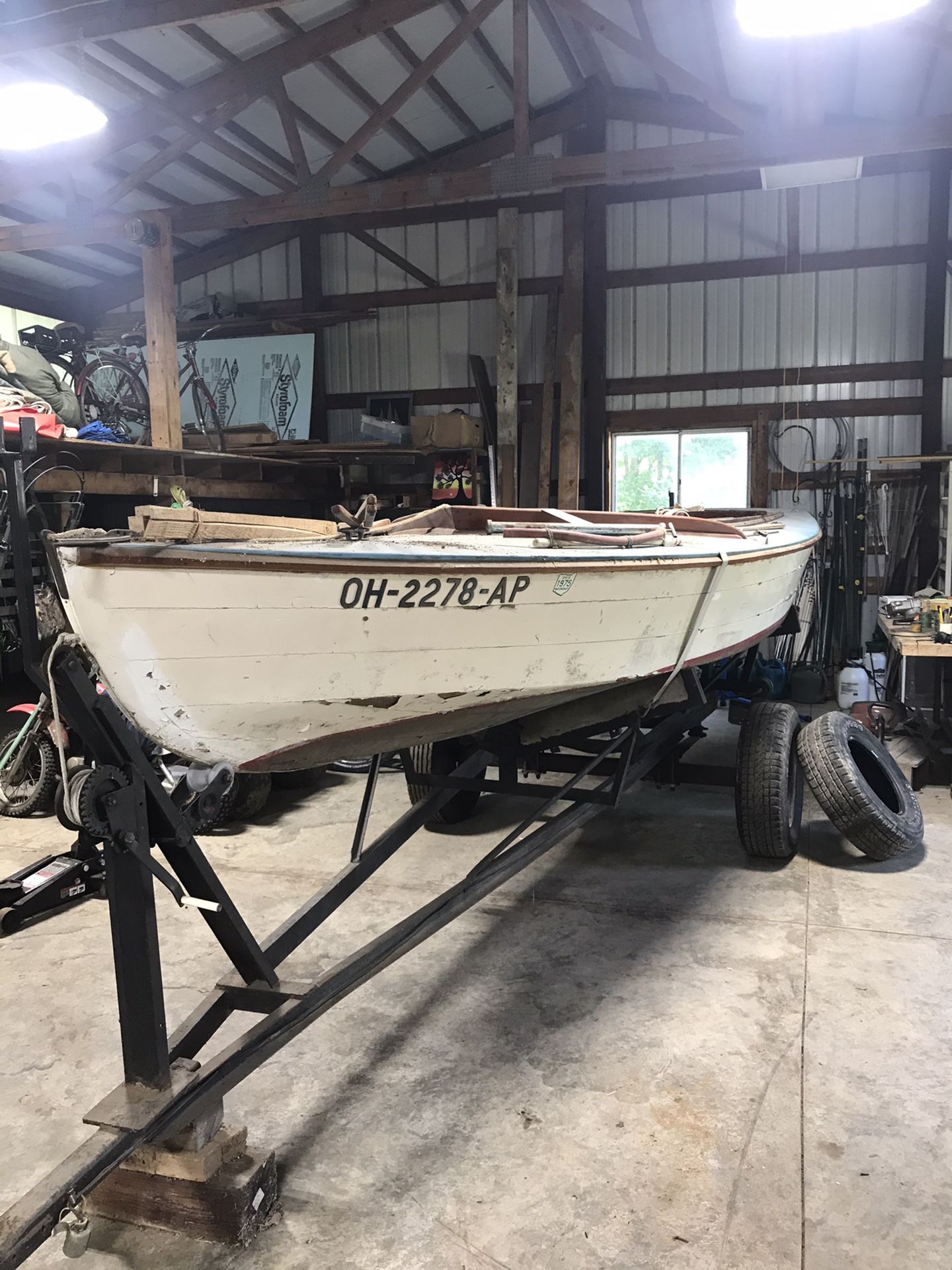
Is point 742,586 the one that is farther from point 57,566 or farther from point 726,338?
point 726,338

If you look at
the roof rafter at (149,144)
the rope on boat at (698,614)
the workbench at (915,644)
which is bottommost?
the workbench at (915,644)

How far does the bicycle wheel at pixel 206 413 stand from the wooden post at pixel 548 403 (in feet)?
9.30

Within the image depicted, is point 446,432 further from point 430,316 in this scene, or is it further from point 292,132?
point 292,132

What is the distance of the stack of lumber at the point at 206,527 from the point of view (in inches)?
65.7

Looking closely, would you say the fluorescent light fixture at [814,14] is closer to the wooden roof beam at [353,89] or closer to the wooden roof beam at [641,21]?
the wooden roof beam at [641,21]

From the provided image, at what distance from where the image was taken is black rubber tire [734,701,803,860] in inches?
143

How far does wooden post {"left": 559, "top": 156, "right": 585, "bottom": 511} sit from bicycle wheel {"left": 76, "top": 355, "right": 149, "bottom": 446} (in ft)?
11.8

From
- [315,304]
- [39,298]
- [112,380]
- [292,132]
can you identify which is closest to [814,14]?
[292,132]

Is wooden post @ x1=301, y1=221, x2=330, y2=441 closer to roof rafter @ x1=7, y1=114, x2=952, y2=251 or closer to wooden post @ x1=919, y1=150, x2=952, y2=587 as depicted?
roof rafter @ x1=7, y1=114, x2=952, y2=251

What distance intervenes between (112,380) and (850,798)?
7247mm

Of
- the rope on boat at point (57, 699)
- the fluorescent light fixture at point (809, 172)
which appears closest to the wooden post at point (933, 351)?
the fluorescent light fixture at point (809, 172)

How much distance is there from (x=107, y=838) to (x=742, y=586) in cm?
245

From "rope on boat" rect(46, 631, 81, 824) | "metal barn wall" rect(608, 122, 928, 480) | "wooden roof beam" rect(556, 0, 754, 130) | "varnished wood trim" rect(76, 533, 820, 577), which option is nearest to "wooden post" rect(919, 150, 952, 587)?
"metal barn wall" rect(608, 122, 928, 480)

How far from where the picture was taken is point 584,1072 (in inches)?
92.2
